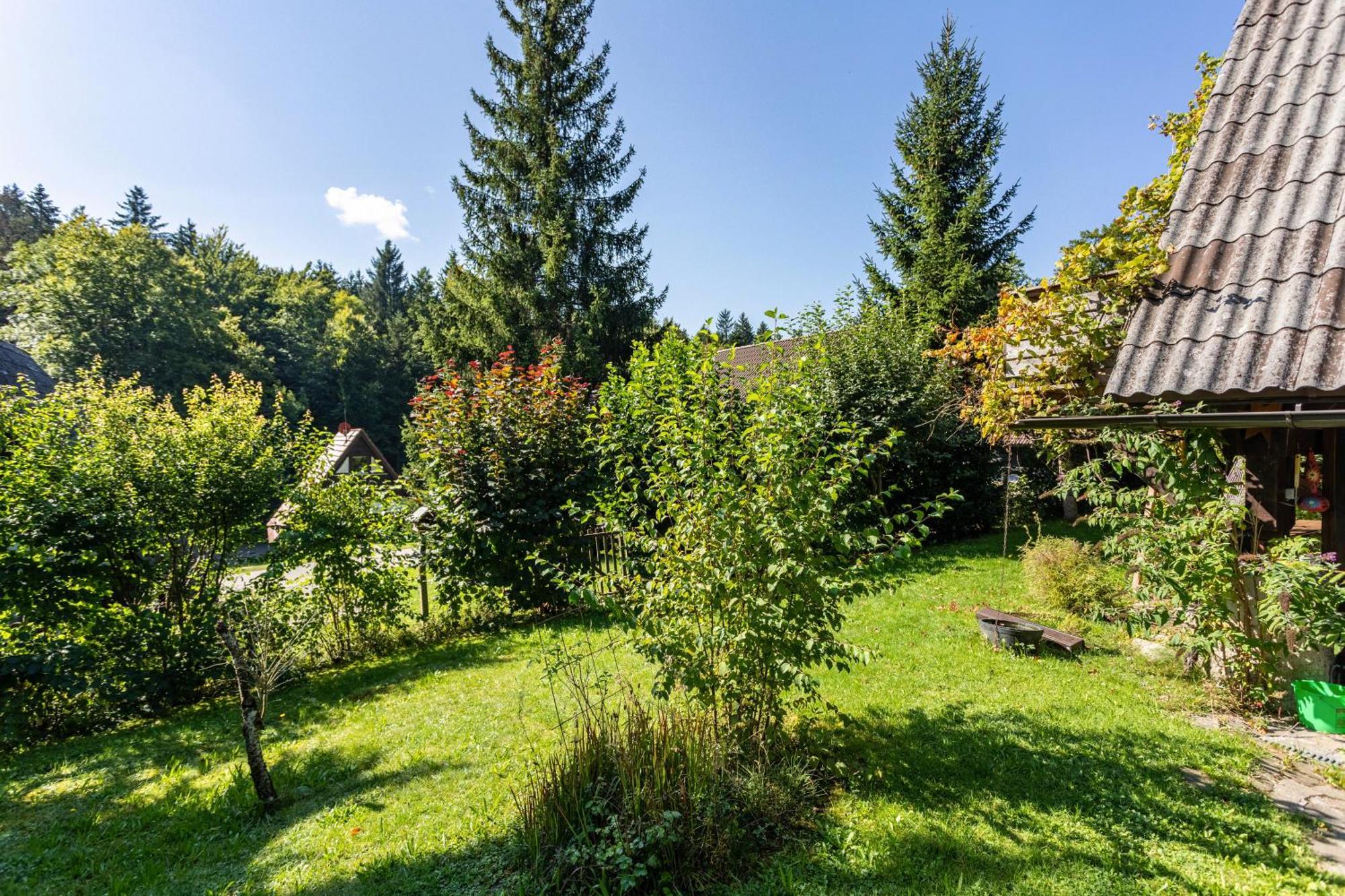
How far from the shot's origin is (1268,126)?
3.93 meters

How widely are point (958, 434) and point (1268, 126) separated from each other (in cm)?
806

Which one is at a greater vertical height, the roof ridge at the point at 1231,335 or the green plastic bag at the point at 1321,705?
the roof ridge at the point at 1231,335

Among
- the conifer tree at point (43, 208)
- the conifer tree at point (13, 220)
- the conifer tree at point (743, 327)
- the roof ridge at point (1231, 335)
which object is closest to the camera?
the roof ridge at point (1231, 335)

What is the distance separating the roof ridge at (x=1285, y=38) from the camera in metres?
4.23

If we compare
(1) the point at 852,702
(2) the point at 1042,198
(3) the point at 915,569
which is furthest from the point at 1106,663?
(2) the point at 1042,198

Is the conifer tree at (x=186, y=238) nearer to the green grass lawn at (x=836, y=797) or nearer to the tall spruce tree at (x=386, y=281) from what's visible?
the tall spruce tree at (x=386, y=281)

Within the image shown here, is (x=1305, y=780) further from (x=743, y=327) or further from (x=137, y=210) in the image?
(x=137, y=210)

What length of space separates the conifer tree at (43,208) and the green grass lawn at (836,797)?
72838mm

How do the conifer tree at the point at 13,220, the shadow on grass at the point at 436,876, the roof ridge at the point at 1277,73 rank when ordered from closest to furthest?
the shadow on grass at the point at 436,876 → the roof ridge at the point at 1277,73 → the conifer tree at the point at 13,220

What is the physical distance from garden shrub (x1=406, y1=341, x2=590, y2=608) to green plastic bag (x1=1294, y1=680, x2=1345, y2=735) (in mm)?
6773

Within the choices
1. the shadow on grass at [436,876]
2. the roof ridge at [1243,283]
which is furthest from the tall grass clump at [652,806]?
the roof ridge at [1243,283]

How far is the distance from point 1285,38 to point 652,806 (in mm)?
7245

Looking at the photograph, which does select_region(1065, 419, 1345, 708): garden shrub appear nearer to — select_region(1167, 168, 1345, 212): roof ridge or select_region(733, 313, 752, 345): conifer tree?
select_region(1167, 168, 1345, 212): roof ridge

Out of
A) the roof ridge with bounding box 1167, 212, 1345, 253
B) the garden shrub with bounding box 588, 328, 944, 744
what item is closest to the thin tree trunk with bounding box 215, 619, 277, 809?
the garden shrub with bounding box 588, 328, 944, 744
